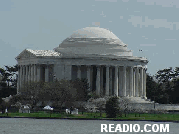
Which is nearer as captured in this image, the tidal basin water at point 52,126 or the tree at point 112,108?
the tidal basin water at point 52,126

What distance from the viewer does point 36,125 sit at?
513 ft

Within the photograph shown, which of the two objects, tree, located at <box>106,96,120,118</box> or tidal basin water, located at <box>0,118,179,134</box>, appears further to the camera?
tree, located at <box>106,96,120,118</box>

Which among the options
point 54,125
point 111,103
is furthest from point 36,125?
point 111,103

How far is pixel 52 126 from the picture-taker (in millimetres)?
154500

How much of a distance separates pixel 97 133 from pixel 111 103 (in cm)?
4175

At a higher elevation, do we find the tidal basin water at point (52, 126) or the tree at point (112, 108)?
the tree at point (112, 108)

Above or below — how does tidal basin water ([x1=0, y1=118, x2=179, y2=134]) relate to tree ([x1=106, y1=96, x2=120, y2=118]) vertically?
below

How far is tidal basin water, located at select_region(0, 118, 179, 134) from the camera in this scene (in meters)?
140

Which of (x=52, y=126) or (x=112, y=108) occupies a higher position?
(x=112, y=108)

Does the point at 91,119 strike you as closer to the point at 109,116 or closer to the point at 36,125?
the point at 109,116

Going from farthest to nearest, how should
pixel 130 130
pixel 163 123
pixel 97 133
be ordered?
1. pixel 163 123
2. pixel 130 130
3. pixel 97 133

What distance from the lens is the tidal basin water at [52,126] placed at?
140 m

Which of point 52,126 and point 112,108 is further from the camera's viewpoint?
point 112,108

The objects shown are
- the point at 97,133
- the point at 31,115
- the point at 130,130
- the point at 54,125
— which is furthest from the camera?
the point at 31,115
